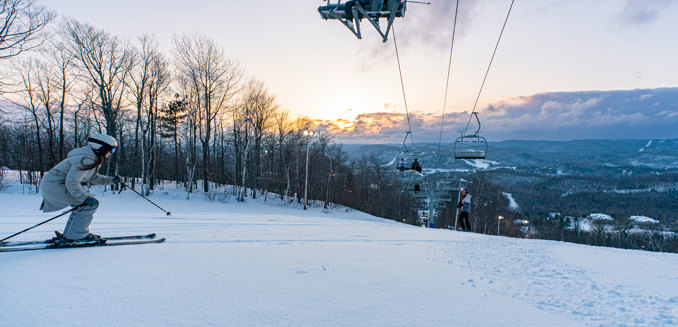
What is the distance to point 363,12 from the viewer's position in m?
5.47

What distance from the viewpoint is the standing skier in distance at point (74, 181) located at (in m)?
4.63

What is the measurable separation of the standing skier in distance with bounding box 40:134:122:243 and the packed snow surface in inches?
19.7

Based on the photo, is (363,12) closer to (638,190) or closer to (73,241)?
(73,241)

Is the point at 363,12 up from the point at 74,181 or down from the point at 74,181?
up

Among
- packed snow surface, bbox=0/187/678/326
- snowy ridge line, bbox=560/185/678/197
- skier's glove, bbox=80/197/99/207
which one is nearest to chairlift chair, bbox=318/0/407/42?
packed snow surface, bbox=0/187/678/326

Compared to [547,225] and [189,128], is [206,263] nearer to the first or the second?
[189,128]

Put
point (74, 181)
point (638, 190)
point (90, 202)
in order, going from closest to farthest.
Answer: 1. point (74, 181)
2. point (90, 202)
3. point (638, 190)

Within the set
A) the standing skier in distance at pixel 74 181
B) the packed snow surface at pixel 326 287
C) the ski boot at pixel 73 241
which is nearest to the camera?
the packed snow surface at pixel 326 287

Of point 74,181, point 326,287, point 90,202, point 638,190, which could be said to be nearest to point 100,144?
point 74,181

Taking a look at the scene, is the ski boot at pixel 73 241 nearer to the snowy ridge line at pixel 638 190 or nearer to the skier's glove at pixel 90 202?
the skier's glove at pixel 90 202

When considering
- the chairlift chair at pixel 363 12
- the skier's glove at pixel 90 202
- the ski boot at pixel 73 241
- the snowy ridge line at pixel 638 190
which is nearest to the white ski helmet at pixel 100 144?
the skier's glove at pixel 90 202

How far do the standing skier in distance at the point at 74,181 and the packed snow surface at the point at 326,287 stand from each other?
50 cm

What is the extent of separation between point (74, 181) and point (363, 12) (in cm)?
546

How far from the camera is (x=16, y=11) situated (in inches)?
619
